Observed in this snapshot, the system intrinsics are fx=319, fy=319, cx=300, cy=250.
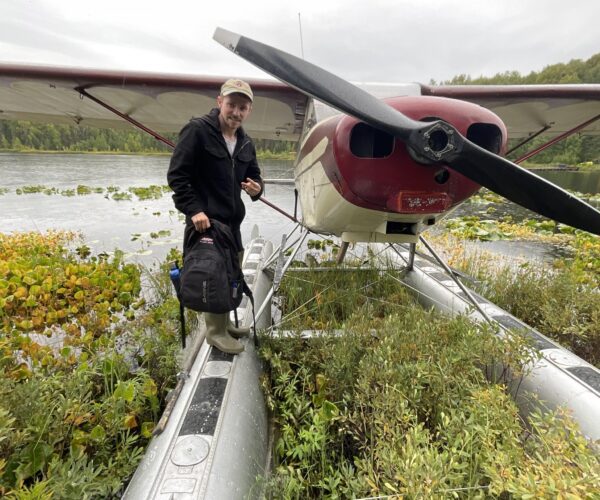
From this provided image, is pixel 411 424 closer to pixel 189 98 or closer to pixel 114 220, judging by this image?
pixel 189 98

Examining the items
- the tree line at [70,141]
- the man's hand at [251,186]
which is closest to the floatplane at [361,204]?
the man's hand at [251,186]

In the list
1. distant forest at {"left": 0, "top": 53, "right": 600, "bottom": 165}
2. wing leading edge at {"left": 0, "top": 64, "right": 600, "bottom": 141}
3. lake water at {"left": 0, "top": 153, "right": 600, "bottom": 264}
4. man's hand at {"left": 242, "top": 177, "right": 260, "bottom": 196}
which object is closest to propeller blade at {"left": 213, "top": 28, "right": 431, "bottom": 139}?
man's hand at {"left": 242, "top": 177, "right": 260, "bottom": 196}

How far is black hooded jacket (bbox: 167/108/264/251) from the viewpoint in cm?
159

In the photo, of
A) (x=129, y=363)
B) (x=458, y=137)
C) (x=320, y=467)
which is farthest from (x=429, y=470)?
(x=129, y=363)

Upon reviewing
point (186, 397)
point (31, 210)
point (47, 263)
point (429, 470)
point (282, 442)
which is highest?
point (429, 470)

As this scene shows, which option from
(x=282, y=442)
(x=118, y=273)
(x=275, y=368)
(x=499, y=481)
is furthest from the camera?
(x=118, y=273)

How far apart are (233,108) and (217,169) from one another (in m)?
0.32

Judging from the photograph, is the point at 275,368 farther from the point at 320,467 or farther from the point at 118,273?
the point at 118,273

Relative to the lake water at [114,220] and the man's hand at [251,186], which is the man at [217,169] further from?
the lake water at [114,220]

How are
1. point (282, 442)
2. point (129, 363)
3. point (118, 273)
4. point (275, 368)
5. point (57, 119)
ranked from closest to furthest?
point (282, 442)
point (275, 368)
point (129, 363)
point (118, 273)
point (57, 119)

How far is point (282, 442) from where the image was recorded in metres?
1.46

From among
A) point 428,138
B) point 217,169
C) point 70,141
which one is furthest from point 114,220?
point 70,141

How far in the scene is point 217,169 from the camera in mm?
1670

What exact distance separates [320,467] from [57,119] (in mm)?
5518
